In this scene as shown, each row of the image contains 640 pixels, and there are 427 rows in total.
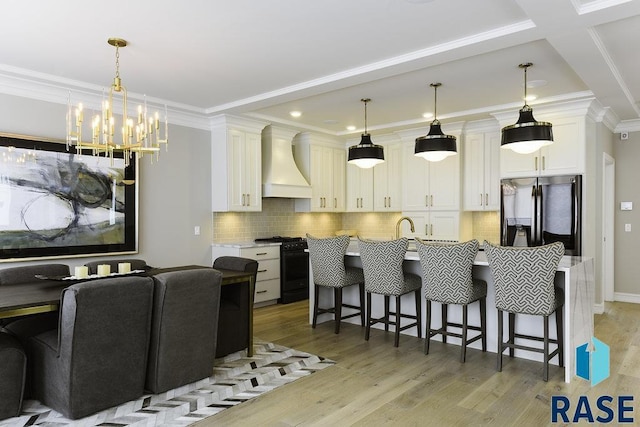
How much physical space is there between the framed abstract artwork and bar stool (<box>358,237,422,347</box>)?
2743 millimetres

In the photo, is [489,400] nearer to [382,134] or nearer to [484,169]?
[484,169]

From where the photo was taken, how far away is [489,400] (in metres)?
3.10

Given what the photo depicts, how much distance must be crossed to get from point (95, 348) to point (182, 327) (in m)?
0.57

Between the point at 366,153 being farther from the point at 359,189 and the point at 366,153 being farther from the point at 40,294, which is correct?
the point at 40,294

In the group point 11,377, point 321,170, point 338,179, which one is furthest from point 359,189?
point 11,377

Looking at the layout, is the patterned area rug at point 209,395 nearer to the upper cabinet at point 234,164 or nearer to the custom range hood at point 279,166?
the upper cabinet at point 234,164

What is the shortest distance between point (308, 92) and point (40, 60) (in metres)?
2.42

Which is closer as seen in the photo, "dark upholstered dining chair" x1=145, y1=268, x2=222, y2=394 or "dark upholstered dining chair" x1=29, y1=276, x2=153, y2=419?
"dark upholstered dining chair" x1=29, y1=276, x2=153, y2=419

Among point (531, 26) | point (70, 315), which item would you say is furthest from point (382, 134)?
point (70, 315)

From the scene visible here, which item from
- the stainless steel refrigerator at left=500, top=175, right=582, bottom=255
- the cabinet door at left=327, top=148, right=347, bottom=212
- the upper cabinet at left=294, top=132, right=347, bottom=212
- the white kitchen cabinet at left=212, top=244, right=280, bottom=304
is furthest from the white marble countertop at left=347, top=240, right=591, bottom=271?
the cabinet door at left=327, top=148, right=347, bottom=212

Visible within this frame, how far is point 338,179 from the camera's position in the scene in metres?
7.86

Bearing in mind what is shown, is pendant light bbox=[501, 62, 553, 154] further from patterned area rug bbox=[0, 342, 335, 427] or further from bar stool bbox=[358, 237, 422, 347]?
patterned area rug bbox=[0, 342, 335, 427]

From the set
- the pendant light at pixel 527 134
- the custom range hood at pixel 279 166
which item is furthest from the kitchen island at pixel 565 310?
the custom range hood at pixel 279 166

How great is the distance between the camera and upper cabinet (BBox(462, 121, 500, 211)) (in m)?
6.27
